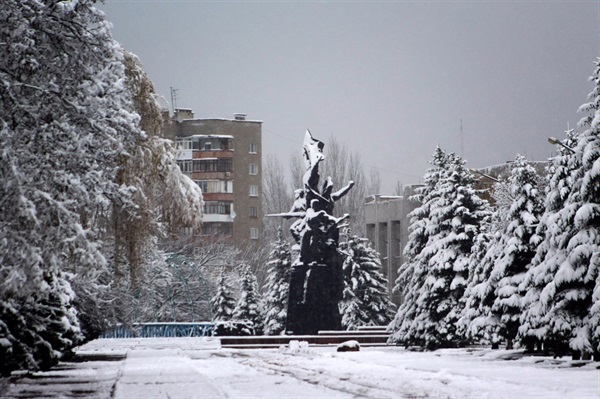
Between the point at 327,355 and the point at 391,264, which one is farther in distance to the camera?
the point at 391,264

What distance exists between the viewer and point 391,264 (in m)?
78.2

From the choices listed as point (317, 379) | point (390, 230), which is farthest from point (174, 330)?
point (390, 230)

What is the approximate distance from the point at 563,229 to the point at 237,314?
3362 cm

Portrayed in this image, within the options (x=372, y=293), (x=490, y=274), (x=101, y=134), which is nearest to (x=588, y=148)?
(x=490, y=274)

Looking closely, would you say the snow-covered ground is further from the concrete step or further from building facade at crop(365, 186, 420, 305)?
building facade at crop(365, 186, 420, 305)

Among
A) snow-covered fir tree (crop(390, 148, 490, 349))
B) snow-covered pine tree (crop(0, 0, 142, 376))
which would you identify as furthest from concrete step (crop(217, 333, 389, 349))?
snow-covered pine tree (crop(0, 0, 142, 376))

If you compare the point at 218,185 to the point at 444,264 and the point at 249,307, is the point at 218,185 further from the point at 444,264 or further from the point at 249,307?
the point at 444,264

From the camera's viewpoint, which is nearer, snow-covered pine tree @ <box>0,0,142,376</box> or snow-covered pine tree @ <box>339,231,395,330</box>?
snow-covered pine tree @ <box>0,0,142,376</box>

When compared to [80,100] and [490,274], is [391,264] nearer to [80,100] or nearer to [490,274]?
[490,274]

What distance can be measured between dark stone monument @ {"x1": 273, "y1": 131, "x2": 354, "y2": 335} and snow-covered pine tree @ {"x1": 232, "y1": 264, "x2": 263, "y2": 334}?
12543mm

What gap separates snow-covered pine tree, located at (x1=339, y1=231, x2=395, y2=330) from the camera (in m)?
50.5

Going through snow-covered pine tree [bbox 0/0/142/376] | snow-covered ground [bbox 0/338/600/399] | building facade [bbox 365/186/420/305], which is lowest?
snow-covered ground [bbox 0/338/600/399]

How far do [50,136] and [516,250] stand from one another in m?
17.5

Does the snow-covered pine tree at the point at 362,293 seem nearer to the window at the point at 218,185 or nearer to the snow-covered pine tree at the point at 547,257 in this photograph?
the snow-covered pine tree at the point at 547,257
